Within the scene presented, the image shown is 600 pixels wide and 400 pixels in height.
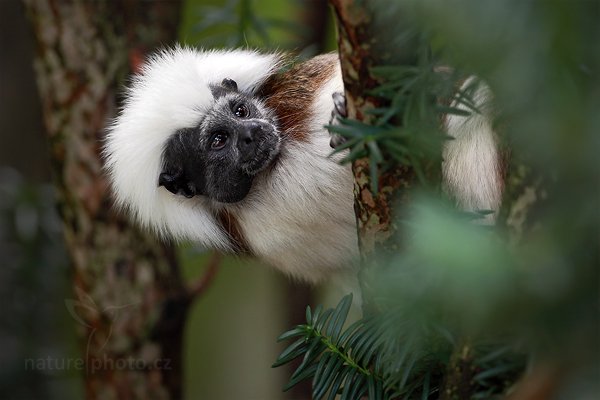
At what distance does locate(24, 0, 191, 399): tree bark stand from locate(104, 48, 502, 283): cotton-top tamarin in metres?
0.44

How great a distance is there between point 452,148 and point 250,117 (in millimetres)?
881

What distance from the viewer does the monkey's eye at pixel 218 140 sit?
245cm

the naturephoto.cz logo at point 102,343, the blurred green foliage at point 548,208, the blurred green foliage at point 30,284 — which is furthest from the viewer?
the blurred green foliage at point 30,284

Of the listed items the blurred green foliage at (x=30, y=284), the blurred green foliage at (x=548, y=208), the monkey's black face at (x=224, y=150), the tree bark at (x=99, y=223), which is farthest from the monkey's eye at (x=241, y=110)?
the blurred green foliage at (x=548, y=208)

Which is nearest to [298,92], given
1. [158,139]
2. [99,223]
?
[158,139]

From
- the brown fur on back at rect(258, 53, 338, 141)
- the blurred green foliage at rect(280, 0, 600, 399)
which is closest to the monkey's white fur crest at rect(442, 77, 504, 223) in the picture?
the brown fur on back at rect(258, 53, 338, 141)

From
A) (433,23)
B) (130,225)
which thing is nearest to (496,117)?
(433,23)

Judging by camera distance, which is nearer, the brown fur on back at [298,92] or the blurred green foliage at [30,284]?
the brown fur on back at [298,92]

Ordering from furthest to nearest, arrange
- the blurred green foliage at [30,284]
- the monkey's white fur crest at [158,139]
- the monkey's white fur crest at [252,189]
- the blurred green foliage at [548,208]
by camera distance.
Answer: the blurred green foliage at [30,284] < the monkey's white fur crest at [158,139] < the monkey's white fur crest at [252,189] < the blurred green foliage at [548,208]

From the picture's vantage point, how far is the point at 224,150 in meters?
2.43

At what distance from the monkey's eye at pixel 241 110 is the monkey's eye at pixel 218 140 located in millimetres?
105

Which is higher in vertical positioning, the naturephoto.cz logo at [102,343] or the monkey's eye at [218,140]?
the monkey's eye at [218,140]

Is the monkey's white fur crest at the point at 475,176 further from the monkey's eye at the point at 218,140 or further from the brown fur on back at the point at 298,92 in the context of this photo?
the monkey's eye at the point at 218,140

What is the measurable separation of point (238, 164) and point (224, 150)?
0.09 metres
